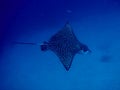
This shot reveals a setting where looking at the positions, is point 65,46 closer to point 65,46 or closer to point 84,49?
point 65,46

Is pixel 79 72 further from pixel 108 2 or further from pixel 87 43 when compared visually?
pixel 108 2

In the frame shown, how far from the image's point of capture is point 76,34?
7266 millimetres

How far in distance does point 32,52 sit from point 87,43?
5.60 ft

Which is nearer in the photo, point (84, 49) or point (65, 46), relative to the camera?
point (65, 46)

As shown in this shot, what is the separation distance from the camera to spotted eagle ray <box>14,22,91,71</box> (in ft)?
22.0

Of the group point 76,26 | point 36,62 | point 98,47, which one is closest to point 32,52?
point 36,62

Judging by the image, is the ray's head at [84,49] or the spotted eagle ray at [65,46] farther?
the ray's head at [84,49]

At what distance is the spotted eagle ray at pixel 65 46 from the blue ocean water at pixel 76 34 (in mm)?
352

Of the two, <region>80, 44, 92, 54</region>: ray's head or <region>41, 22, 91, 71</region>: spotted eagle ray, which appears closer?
<region>41, 22, 91, 71</region>: spotted eagle ray

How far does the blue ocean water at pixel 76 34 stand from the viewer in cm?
710

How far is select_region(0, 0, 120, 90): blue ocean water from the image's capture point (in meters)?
7.10

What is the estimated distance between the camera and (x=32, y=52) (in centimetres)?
732

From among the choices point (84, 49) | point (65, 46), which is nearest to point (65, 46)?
point (65, 46)

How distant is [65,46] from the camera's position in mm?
6742
